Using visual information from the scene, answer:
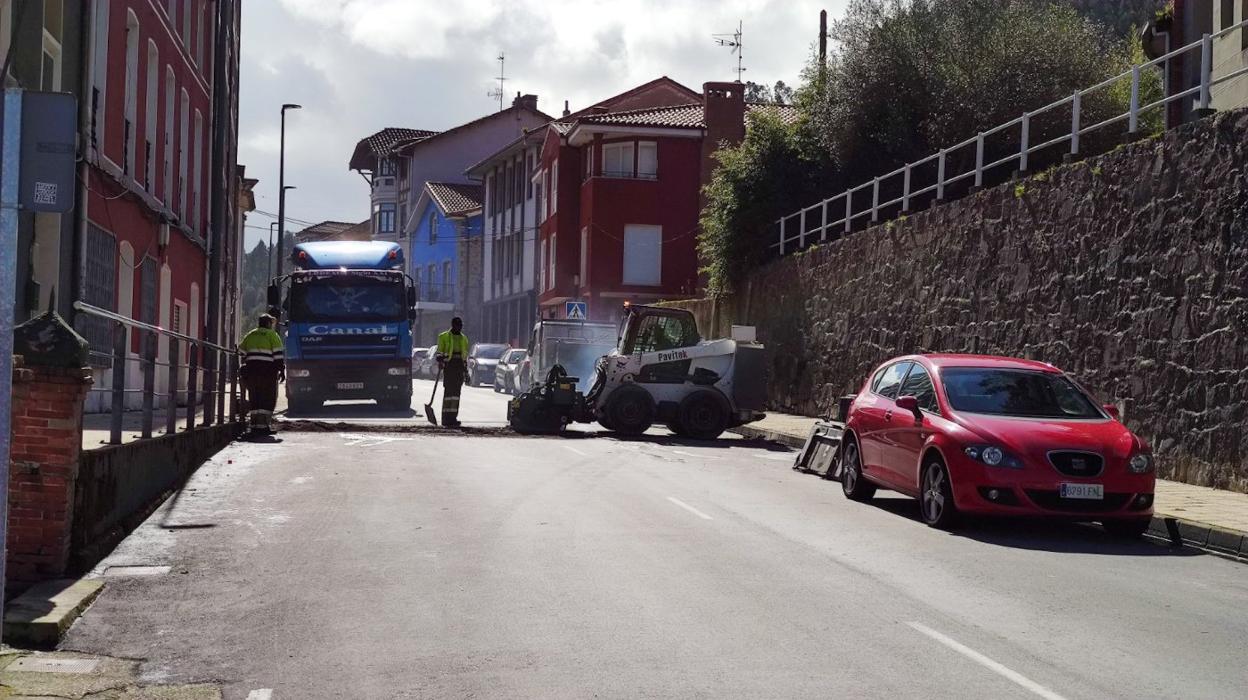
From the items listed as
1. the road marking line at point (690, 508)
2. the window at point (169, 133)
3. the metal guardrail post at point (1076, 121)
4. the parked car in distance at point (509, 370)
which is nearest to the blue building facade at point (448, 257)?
the parked car in distance at point (509, 370)

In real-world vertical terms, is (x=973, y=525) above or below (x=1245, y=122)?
below

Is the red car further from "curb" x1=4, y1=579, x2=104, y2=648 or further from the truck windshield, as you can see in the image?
the truck windshield

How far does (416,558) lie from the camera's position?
995 centimetres

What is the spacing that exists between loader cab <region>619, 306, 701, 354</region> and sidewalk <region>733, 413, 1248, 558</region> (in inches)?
376

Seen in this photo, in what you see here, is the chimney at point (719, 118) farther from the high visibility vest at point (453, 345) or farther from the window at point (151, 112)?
the window at point (151, 112)

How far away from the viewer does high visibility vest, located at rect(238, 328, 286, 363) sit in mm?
21656

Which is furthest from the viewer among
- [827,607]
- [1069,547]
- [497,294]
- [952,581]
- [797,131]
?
[497,294]

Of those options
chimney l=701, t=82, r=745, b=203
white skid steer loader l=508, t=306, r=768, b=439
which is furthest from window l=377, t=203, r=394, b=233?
white skid steer loader l=508, t=306, r=768, b=439

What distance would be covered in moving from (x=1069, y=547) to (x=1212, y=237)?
591 cm

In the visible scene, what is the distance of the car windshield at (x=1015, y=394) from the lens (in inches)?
522

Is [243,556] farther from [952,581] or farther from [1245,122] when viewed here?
[1245,122]

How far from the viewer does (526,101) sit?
3103 inches

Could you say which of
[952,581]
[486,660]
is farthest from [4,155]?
[952,581]

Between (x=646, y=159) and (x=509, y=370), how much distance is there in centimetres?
1019
